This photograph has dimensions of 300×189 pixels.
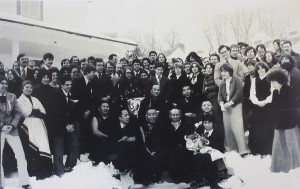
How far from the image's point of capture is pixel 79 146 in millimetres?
3760

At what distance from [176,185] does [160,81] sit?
3.79 feet

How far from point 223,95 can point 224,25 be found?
787mm

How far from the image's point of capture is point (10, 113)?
3.73m

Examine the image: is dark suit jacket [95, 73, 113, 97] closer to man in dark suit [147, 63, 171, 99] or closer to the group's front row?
the group's front row

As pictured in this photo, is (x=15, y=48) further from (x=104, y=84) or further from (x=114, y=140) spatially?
(x=114, y=140)

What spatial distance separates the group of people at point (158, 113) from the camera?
3680mm

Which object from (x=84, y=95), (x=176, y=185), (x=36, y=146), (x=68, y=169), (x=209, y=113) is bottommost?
(x=176, y=185)

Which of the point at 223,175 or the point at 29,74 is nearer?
the point at 223,175

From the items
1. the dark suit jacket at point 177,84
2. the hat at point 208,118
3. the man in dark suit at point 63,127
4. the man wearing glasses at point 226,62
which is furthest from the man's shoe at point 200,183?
the man in dark suit at point 63,127

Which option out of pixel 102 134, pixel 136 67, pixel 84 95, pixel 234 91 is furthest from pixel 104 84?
pixel 234 91

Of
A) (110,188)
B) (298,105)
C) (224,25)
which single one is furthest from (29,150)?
(298,105)

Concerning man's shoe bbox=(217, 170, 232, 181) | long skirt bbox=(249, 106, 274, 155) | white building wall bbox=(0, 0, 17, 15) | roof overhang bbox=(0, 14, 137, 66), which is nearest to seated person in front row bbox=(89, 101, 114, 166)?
roof overhang bbox=(0, 14, 137, 66)

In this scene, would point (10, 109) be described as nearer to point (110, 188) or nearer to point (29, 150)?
point (29, 150)

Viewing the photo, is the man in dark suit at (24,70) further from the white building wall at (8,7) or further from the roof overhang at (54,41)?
the white building wall at (8,7)
